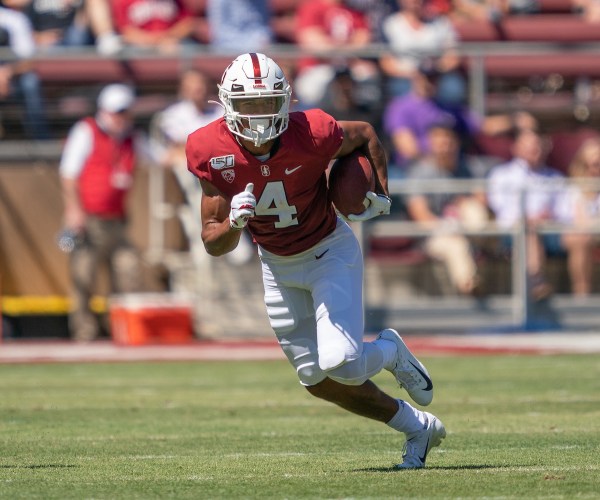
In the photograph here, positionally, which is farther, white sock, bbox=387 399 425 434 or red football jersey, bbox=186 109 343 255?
white sock, bbox=387 399 425 434

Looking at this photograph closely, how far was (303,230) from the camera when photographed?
5.63 m

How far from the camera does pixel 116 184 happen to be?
1261 cm

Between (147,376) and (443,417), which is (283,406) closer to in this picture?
(443,417)

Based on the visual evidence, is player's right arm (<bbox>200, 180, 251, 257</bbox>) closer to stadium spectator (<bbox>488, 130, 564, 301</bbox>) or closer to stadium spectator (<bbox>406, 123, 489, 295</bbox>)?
stadium spectator (<bbox>406, 123, 489, 295</bbox>)

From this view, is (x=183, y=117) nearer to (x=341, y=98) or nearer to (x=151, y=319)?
(x=341, y=98)

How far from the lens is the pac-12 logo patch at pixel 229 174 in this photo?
5.48 meters

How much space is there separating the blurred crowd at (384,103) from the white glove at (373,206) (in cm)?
682

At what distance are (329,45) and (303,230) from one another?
8.67 metres

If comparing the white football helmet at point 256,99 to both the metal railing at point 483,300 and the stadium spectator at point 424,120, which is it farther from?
the stadium spectator at point 424,120

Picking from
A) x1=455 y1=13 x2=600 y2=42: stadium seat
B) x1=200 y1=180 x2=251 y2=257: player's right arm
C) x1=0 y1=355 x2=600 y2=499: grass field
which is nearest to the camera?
x1=0 y1=355 x2=600 y2=499: grass field

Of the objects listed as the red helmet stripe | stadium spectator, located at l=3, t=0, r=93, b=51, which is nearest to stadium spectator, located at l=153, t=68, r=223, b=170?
stadium spectator, located at l=3, t=0, r=93, b=51

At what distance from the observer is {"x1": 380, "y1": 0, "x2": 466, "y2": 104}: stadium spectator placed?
13.5 m

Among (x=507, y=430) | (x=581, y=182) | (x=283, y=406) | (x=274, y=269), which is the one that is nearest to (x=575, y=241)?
(x=581, y=182)

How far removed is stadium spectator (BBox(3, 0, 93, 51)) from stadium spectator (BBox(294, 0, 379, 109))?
2.27 meters
